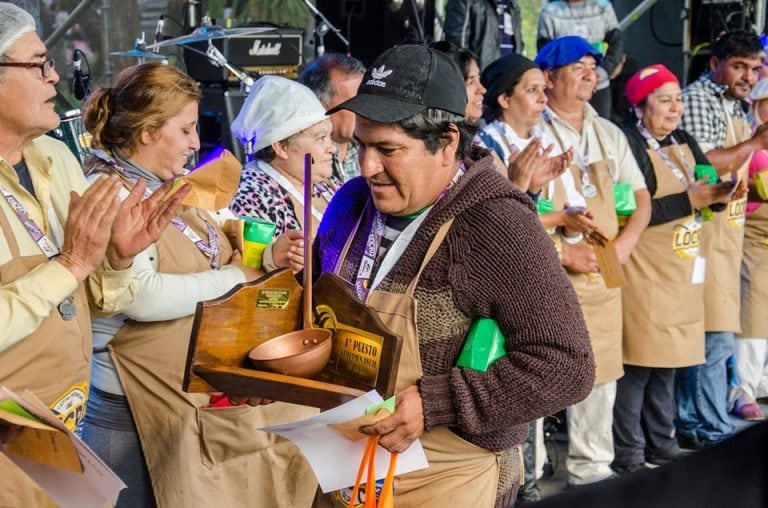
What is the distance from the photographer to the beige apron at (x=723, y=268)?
22.1 feet

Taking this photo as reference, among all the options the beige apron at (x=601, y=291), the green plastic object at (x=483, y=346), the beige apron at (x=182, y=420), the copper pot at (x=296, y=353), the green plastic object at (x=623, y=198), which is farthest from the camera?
the green plastic object at (x=623, y=198)

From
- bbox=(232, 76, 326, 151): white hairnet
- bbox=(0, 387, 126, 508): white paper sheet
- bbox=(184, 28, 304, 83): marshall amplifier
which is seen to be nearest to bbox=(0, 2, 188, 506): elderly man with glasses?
bbox=(0, 387, 126, 508): white paper sheet

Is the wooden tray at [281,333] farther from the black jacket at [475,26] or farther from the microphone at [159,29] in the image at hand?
the black jacket at [475,26]

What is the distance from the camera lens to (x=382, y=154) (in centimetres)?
294

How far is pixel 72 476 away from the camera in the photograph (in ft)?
9.11

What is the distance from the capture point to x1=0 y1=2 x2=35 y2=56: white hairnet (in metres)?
3.18

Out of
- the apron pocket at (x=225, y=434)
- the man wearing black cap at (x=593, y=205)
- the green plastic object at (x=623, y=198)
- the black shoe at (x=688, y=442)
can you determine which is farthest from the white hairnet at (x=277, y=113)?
the black shoe at (x=688, y=442)

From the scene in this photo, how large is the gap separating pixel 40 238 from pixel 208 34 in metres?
3.87

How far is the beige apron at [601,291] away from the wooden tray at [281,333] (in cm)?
281

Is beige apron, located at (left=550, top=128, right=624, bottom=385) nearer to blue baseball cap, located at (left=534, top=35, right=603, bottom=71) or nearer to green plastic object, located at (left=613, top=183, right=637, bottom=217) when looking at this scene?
green plastic object, located at (left=613, top=183, right=637, bottom=217)

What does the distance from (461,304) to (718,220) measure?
428 centimetres

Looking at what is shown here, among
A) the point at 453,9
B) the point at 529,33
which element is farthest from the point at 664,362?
the point at 529,33

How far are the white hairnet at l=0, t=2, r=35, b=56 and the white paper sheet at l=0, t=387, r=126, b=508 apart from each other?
3.35 ft

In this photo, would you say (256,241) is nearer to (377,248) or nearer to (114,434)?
(114,434)
